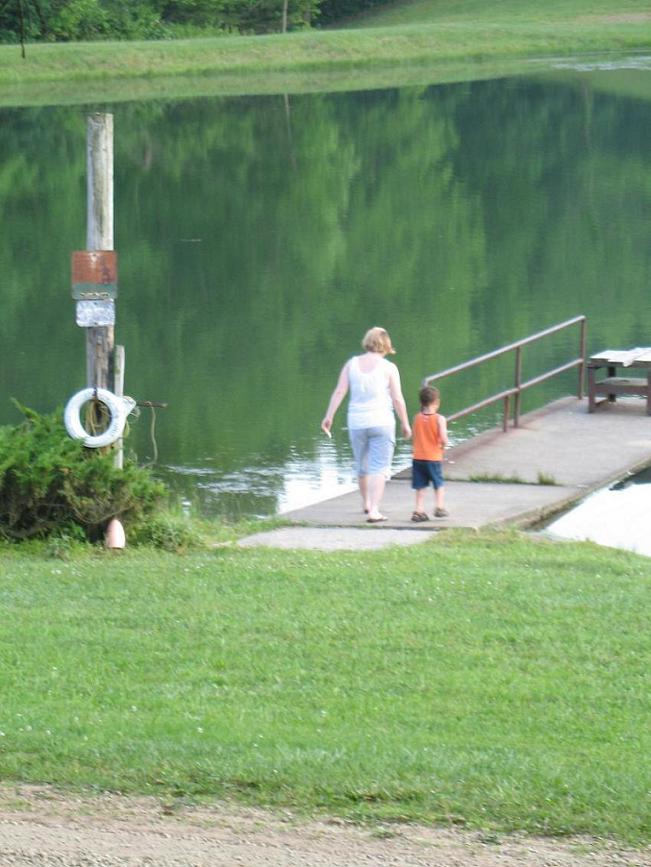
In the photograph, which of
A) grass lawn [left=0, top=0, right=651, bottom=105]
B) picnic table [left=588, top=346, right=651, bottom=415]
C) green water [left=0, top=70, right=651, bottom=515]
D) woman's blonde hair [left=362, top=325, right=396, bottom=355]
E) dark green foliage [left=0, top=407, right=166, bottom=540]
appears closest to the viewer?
dark green foliage [left=0, top=407, right=166, bottom=540]

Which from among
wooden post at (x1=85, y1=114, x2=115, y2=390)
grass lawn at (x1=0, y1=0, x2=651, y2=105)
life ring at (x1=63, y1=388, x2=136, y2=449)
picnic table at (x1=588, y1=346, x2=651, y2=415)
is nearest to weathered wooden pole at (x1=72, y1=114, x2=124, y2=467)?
wooden post at (x1=85, y1=114, x2=115, y2=390)

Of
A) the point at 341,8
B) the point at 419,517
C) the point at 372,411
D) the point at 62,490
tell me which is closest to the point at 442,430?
the point at 372,411

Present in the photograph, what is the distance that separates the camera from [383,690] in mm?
6914

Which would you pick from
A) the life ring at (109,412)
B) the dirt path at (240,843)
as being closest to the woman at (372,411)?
the life ring at (109,412)

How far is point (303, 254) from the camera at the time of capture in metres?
30.6

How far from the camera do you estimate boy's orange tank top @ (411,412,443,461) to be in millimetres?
12281

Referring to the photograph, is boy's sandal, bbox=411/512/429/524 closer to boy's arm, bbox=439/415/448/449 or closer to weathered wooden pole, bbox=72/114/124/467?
boy's arm, bbox=439/415/448/449

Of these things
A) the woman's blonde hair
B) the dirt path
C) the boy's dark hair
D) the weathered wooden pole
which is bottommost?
the dirt path

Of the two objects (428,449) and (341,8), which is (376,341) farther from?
(341,8)

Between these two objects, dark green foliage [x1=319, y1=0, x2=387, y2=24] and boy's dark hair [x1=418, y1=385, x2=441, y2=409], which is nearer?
boy's dark hair [x1=418, y1=385, x2=441, y2=409]

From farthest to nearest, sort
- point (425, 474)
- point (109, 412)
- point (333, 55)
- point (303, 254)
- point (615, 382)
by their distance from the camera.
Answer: point (333, 55) < point (303, 254) < point (615, 382) < point (425, 474) < point (109, 412)

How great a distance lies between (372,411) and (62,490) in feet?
8.85

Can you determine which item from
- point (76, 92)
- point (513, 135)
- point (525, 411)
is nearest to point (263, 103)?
point (76, 92)

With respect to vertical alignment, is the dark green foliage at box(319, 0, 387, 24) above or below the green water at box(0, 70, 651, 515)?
above
